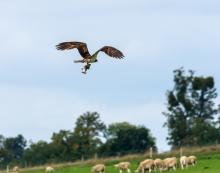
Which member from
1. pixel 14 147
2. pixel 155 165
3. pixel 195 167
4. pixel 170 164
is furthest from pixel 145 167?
pixel 14 147

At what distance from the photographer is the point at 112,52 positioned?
1916 cm

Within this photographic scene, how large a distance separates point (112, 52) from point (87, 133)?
90.8 meters

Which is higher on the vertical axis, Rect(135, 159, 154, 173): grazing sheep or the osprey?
Rect(135, 159, 154, 173): grazing sheep

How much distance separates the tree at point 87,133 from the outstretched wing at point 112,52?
267 ft

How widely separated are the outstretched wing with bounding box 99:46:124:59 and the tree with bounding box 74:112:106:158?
267ft

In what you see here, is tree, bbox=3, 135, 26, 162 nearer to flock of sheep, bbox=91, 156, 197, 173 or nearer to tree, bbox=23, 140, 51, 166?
tree, bbox=23, 140, 51, 166

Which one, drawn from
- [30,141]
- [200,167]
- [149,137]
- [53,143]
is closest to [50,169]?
[200,167]

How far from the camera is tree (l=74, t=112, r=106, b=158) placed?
10469 cm

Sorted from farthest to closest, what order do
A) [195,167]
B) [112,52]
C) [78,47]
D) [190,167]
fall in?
[190,167] → [195,167] → [112,52] → [78,47]

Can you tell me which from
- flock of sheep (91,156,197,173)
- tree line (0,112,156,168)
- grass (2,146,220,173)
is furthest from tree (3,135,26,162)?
flock of sheep (91,156,197,173)

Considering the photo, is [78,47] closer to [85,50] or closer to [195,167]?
[85,50]

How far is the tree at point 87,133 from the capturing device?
343 ft

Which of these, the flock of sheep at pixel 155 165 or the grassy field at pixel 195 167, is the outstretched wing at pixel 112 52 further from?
the flock of sheep at pixel 155 165

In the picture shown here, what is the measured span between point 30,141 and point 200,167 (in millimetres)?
79998
